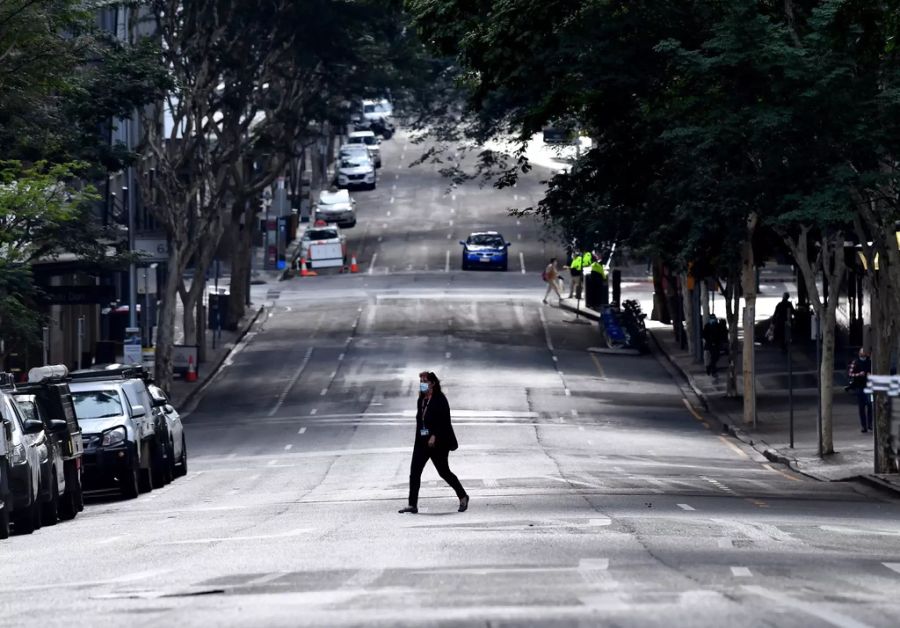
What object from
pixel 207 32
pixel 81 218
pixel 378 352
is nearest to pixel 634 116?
pixel 81 218

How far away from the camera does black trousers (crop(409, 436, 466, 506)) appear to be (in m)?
20.4

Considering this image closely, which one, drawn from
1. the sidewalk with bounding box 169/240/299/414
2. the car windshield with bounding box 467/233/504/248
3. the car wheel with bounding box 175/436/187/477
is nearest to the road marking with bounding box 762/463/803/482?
the car wheel with bounding box 175/436/187/477

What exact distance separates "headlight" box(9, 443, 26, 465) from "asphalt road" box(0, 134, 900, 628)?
2.86ft

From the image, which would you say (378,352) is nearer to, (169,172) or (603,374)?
(603,374)

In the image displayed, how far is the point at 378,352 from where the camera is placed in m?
54.5

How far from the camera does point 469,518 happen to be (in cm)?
1953

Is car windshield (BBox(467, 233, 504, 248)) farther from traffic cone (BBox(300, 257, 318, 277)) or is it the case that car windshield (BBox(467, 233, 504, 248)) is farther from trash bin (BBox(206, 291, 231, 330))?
trash bin (BBox(206, 291, 231, 330))

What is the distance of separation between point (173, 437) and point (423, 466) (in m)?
10.5

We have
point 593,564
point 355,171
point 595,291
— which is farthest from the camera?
point 355,171

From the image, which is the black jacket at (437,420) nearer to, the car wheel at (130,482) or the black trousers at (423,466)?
the black trousers at (423,466)

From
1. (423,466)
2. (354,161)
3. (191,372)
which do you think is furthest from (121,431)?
(354,161)

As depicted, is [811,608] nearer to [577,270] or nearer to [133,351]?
[133,351]

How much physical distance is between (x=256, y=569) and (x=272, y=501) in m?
9.64

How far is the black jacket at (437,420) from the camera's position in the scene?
A: 20859 mm
